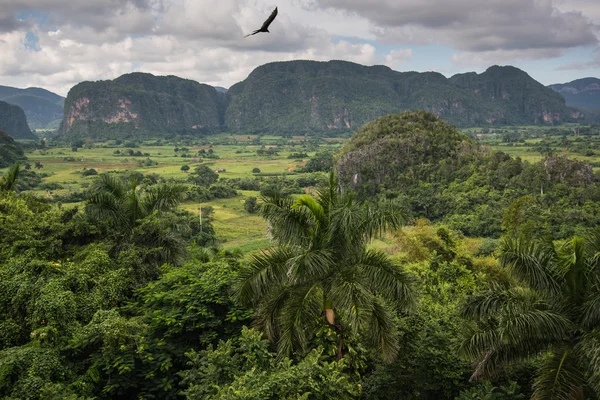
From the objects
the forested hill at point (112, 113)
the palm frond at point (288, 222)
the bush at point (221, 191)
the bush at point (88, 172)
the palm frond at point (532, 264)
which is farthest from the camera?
the forested hill at point (112, 113)

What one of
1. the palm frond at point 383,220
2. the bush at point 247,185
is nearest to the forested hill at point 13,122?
the bush at point 247,185

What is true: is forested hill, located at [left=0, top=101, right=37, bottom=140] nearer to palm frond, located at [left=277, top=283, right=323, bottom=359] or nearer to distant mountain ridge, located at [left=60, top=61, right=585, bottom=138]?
distant mountain ridge, located at [left=60, top=61, right=585, bottom=138]

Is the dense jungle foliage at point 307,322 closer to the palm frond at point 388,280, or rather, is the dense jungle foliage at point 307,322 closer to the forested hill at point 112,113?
the palm frond at point 388,280

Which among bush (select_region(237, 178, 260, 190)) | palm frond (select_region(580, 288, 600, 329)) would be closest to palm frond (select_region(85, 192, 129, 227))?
palm frond (select_region(580, 288, 600, 329))

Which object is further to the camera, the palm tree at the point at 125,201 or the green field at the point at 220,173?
the green field at the point at 220,173

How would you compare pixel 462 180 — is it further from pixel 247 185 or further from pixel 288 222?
pixel 288 222

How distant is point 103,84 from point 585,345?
597 feet

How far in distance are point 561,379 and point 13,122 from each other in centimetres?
18996

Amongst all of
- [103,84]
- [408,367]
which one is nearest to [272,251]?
[408,367]

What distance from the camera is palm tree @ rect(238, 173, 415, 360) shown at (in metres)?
6.39

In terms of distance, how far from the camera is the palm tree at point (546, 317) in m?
5.59

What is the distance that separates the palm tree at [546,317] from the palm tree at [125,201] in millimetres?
7913

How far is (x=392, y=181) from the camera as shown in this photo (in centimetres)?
4997

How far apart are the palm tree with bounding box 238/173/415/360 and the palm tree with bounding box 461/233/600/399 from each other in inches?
42.5
